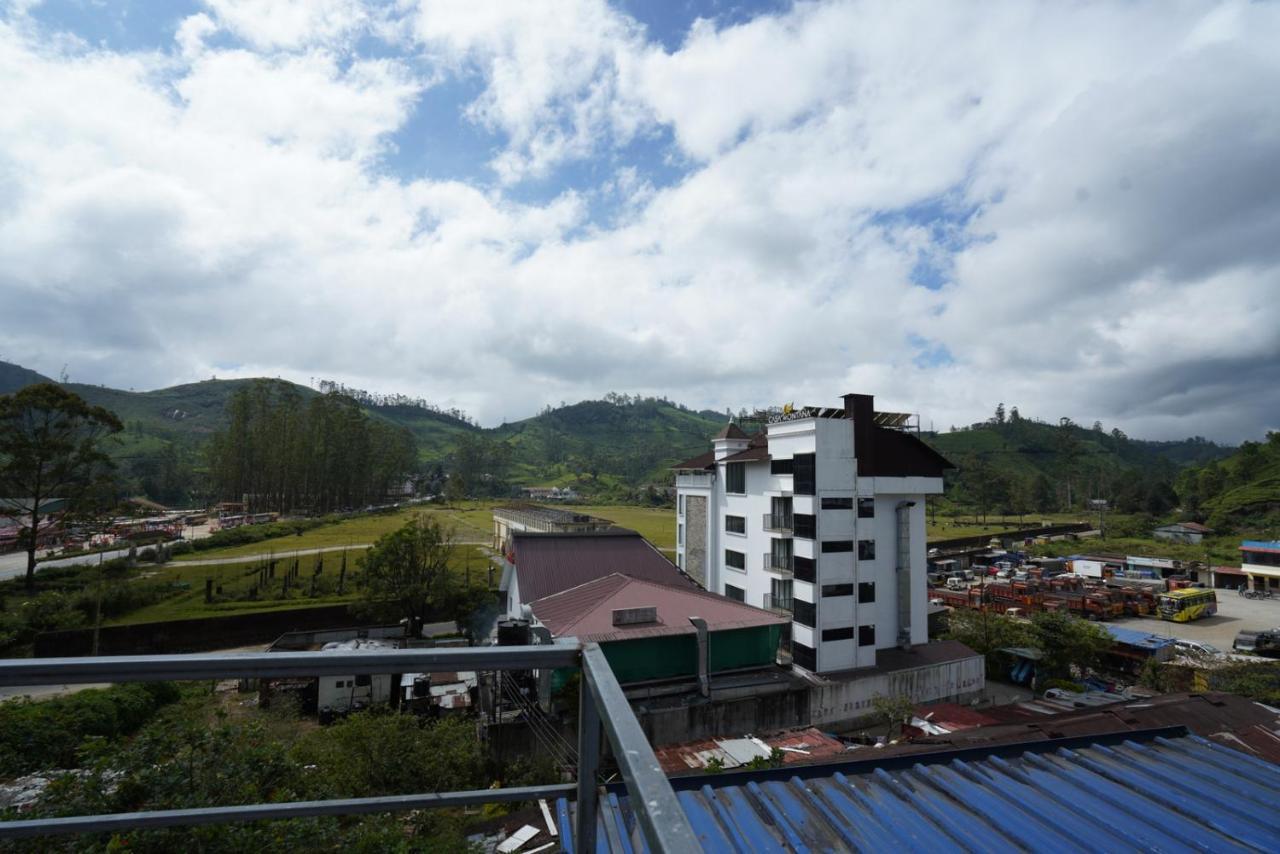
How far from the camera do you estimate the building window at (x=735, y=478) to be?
879 inches

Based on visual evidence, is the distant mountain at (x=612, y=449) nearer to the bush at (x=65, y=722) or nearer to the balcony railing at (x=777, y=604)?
the bush at (x=65, y=722)

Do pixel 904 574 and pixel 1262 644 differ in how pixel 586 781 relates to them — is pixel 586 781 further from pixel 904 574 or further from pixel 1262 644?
pixel 1262 644

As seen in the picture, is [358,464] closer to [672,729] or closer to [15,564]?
[15,564]

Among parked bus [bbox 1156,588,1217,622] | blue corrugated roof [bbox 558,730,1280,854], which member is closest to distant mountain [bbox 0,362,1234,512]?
parked bus [bbox 1156,588,1217,622]

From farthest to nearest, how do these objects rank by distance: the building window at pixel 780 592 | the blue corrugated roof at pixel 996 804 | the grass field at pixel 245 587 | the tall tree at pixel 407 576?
the grass field at pixel 245 587, the tall tree at pixel 407 576, the building window at pixel 780 592, the blue corrugated roof at pixel 996 804

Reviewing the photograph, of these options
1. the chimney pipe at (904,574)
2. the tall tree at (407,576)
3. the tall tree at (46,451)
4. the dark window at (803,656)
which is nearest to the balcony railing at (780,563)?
the dark window at (803,656)

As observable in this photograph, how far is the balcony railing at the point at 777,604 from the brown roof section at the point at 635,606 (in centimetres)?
179

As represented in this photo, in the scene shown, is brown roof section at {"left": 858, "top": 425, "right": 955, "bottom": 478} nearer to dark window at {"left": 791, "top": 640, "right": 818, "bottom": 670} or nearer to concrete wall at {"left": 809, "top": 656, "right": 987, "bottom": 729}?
dark window at {"left": 791, "top": 640, "right": 818, "bottom": 670}

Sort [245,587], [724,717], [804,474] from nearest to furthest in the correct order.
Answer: [724,717] < [804,474] < [245,587]

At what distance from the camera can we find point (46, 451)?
23.7 metres

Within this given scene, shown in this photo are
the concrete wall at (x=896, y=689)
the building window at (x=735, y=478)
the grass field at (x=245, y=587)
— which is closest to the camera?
the concrete wall at (x=896, y=689)

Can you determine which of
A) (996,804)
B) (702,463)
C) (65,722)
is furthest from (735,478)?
(65,722)

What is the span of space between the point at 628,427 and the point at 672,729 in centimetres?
16800

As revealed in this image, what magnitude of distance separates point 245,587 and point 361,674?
3219 centimetres
